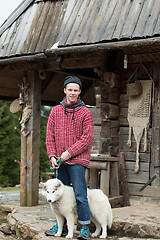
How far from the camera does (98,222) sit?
16.4 feet

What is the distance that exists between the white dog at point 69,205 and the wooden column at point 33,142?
252cm

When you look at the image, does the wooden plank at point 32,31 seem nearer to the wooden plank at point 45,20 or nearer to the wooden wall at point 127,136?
the wooden plank at point 45,20

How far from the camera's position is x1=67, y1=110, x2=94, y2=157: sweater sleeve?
15.1 ft

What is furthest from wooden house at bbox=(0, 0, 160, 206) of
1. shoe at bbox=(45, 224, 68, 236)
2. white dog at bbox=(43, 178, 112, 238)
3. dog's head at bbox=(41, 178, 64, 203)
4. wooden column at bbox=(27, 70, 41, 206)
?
dog's head at bbox=(41, 178, 64, 203)

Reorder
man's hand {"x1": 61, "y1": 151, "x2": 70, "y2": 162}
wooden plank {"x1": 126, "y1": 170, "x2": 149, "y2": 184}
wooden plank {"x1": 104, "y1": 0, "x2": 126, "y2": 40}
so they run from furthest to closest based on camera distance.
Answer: wooden plank {"x1": 126, "y1": 170, "x2": 149, "y2": 184} → wooden plank {"x1": 104, "y1": 0, "x2": 126, "y2": 40} → man's hand {"x1": 61, "y1": 151, "x2": 70, "y2": 162}

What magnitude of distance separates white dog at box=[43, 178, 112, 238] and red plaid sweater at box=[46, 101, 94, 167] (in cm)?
38

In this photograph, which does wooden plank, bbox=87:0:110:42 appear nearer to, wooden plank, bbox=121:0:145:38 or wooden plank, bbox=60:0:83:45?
wooden plank, bbox=60:0:83:45

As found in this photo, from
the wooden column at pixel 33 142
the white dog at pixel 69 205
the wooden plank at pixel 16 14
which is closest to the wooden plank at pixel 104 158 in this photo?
the wooden column at pixel 33 142

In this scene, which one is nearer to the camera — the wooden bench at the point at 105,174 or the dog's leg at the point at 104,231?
the dog's leg at the point at 104,231

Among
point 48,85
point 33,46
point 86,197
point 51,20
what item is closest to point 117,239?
point 86,197

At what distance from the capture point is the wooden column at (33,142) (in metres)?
7.26

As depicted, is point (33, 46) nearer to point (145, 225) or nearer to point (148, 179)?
point (148, 179)

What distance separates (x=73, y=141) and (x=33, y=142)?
274 cm

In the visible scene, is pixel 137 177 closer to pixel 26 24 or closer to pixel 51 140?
pixel 51 140
